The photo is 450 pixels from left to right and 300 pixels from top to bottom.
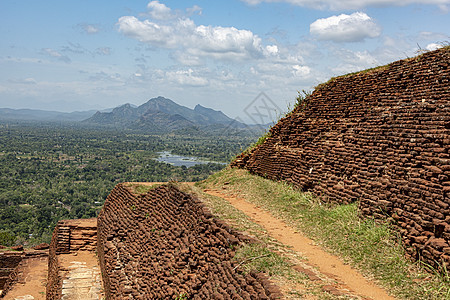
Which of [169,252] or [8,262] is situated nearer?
[169,252]

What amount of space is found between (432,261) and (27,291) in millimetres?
12016

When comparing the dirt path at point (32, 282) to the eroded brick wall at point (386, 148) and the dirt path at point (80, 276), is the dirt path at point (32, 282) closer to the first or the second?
the dirt path at point (80, 276)

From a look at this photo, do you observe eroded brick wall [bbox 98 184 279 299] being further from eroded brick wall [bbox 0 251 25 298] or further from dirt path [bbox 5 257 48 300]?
eroded brick wall [bbox 0 251 25 298]

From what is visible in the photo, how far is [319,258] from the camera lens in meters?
6.02

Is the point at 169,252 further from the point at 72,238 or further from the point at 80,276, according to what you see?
the point at 72,238

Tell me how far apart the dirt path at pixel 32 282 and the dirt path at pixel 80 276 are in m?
1.43

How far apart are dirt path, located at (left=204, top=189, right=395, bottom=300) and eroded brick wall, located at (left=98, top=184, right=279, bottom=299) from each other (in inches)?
42.9

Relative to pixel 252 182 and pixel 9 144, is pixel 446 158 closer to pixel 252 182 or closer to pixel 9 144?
pixel 252 182

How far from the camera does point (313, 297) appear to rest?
4383mm

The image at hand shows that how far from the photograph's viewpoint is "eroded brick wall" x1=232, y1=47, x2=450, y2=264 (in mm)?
5566

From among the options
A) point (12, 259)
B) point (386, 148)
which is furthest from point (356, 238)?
point (12, 259)

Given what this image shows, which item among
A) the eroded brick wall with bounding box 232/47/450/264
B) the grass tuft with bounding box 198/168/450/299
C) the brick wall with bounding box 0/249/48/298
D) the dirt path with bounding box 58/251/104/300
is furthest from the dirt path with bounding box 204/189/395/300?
the brick wall with bounding box 0/249/48/298

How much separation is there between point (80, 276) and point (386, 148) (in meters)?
8.71

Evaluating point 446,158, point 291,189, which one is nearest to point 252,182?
point 291,189
